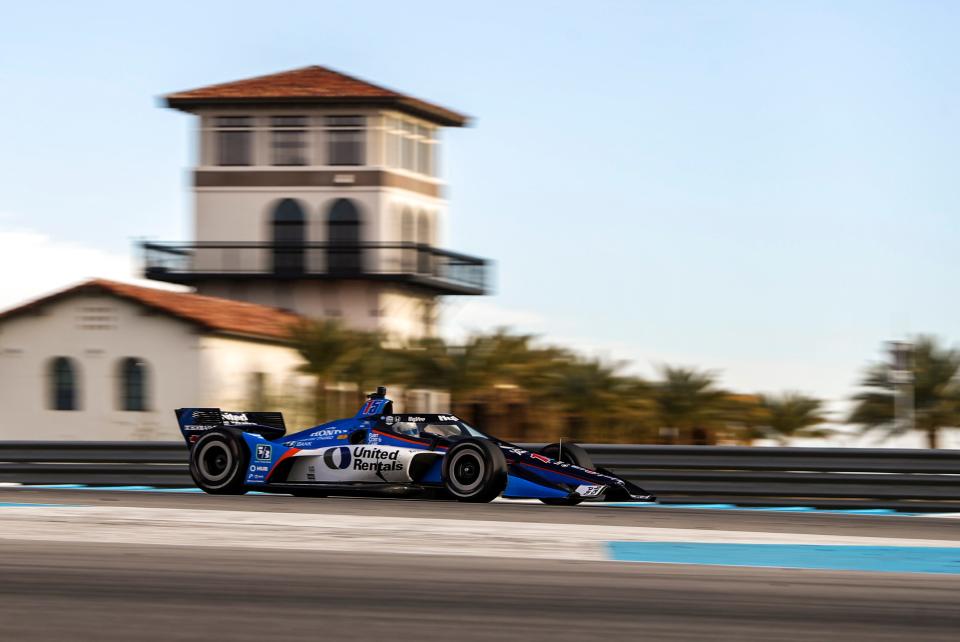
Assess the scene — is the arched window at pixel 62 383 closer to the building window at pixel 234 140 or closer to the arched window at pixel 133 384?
the arched window at pixel 133 384

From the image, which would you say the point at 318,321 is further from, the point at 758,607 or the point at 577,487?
the point at 758,607

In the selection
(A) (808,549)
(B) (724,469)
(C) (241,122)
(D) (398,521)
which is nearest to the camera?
(A) (808,549)

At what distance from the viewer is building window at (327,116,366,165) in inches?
1545

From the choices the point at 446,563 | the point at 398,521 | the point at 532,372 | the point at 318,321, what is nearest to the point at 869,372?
the point at 532,372

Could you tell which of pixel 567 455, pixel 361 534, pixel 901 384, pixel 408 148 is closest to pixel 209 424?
pixel 567 455

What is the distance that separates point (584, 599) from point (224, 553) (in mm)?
2777

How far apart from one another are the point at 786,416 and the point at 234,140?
1691 cm

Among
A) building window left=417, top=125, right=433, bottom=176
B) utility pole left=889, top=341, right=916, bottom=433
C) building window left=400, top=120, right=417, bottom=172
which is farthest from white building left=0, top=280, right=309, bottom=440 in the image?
utility pole left=889, top=341, right=916, bottom=433

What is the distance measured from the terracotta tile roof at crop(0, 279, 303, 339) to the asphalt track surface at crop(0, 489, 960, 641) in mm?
24440

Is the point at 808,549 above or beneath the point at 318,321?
beneath

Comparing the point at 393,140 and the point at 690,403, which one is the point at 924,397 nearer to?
the point at 690,403

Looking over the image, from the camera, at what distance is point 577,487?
13.6 metres

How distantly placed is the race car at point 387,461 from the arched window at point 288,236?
24.6 metres

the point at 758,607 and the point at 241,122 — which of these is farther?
the point at 241,122
